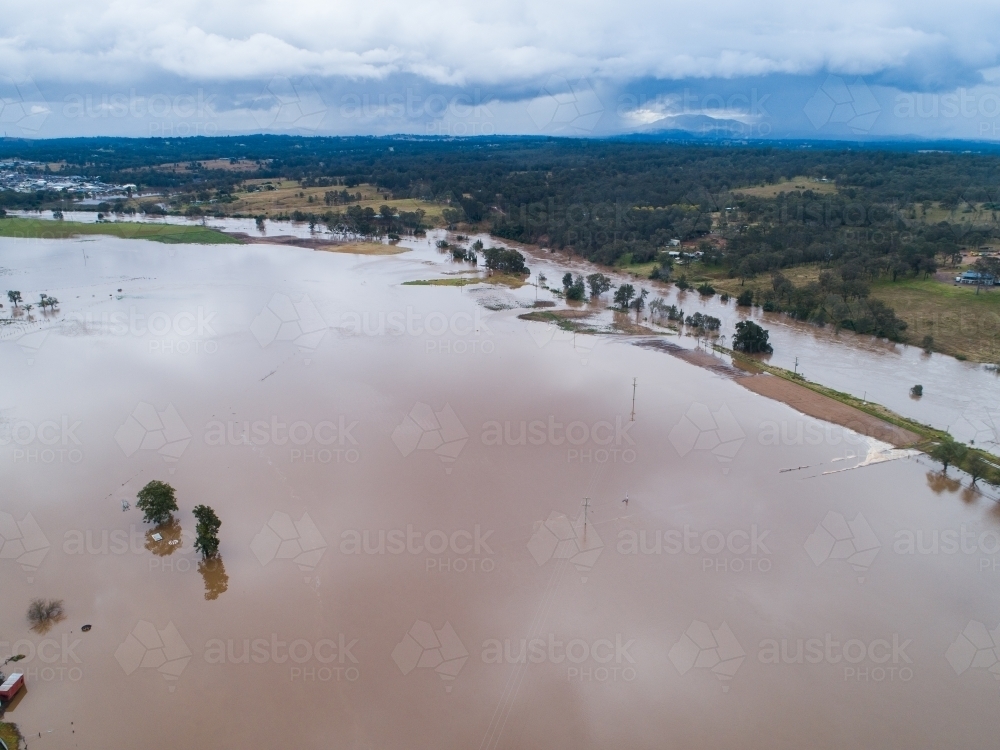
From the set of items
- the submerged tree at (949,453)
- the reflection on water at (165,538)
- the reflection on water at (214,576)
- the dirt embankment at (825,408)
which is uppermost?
the submerged tree at (949,453)

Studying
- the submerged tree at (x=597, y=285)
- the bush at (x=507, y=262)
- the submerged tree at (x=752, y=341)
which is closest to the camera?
the submerged tree at (x=752, y=341)

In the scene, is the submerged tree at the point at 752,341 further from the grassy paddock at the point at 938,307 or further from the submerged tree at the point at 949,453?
the submerged tree at the point at 949,453

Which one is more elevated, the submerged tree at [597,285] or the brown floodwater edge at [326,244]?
the brown floodwater edge at [326,244]

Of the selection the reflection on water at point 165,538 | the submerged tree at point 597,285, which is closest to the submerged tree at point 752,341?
the submerged tree at point 597,285

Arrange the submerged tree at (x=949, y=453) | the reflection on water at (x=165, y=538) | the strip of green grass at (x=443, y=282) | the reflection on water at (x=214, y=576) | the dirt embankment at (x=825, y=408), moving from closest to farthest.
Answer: the reflection on water at (x=214, y=576)
the reflection on water at (x=165, y=538)
the submerged tree at (x=949, y=453)
the dirt embankment at (x=825, y=408)
the strip of green grass at (x=443, y=282)

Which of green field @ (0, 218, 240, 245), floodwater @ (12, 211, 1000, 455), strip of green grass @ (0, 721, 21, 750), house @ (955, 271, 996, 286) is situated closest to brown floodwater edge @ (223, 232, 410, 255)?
green field @ (0, 218, 240, 245)

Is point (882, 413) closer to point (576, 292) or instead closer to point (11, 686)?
point (576, 292)

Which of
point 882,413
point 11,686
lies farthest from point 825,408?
point 11,686
